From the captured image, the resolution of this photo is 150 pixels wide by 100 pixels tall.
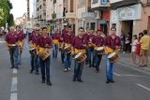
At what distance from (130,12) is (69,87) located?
69.9 ft

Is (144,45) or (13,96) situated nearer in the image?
(13,96)

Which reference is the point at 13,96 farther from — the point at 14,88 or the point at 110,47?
the point at 110,47

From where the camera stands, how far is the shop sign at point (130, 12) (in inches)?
1240

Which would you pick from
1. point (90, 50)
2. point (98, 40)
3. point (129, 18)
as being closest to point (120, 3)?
point (129, 18)

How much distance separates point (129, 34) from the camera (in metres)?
34.7

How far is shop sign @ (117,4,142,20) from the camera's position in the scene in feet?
103

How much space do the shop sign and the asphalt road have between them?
1531cm

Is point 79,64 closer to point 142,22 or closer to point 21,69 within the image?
point 21,69

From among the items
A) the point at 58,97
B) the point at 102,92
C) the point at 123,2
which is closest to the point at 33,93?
the point at 58,97

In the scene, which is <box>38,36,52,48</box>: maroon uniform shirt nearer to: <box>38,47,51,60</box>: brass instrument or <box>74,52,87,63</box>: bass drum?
<box>38,47,51,60</box>: brass instrument

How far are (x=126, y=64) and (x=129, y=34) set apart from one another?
12143 mm

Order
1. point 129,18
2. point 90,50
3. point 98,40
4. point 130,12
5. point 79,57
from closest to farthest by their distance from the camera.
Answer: point 79,57 < point 98,40 < point 90,50 < point 130,12 < point 129,18

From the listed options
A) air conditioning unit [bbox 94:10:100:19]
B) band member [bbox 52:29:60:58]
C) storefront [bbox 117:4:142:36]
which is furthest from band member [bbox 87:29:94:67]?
air conditioning unit [bbox 94:10:100:19]

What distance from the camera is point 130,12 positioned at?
33.3 metres
